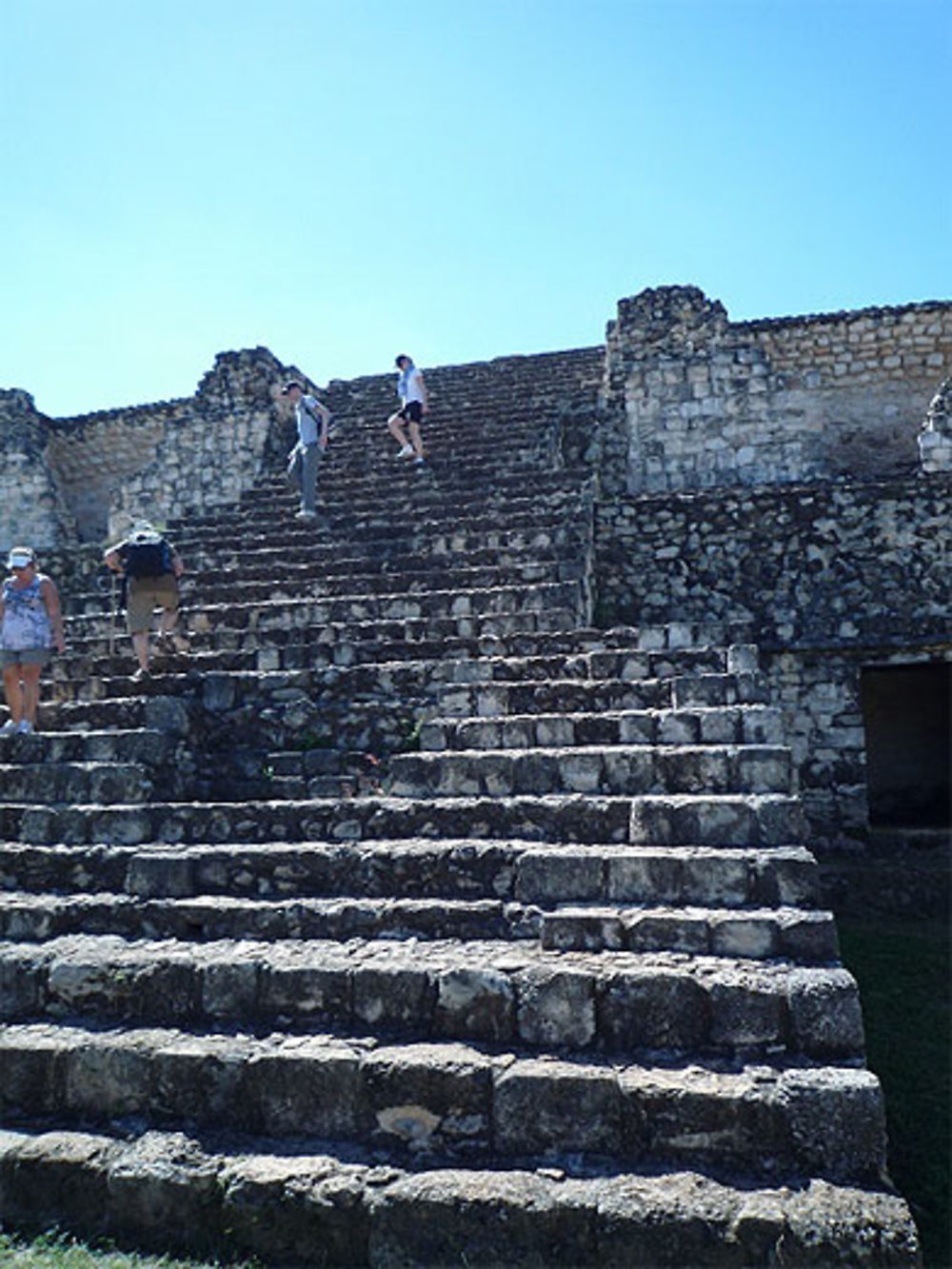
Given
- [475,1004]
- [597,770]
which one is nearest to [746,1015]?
[475,1004]

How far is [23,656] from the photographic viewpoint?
18.6ft

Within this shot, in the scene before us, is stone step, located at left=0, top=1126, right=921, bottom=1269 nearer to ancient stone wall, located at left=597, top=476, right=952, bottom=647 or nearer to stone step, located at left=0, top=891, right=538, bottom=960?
stone step, located at left=0, top=891, right=538, bottom=960

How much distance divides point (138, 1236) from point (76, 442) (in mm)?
15231

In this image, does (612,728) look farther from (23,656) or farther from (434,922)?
(23,656)

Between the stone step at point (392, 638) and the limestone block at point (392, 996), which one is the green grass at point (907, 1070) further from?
the stone step at point (392, 638)

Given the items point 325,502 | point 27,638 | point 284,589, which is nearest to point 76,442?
point 325,502

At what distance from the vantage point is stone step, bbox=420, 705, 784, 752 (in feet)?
14.3

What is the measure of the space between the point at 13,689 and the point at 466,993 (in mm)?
4106

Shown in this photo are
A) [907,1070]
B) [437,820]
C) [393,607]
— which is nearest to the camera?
[437,820]

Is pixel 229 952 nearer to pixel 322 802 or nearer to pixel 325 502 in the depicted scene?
pixel 322 802

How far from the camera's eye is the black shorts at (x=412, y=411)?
9.88 m

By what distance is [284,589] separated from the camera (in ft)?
24.4

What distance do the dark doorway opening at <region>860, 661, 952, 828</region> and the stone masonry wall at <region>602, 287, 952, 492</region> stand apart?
9.35 ft

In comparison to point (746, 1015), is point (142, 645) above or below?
above
